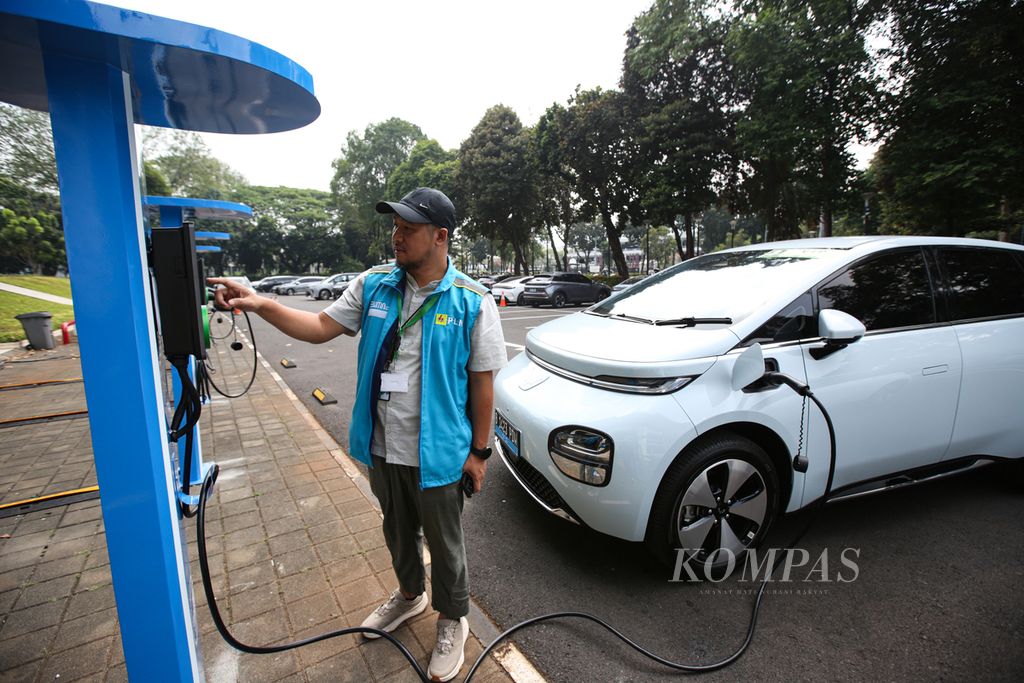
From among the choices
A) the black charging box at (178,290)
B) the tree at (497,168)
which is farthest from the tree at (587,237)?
the black charging box at (178,290)

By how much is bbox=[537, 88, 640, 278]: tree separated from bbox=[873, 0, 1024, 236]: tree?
997 centimetres

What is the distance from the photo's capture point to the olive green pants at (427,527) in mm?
1890

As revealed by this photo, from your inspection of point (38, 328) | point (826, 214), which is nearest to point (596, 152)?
point (826, 214)

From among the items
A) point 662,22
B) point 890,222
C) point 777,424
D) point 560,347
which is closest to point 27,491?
point 560,347

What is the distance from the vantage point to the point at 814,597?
2365mm

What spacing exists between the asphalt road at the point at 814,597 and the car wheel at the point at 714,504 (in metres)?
0.20

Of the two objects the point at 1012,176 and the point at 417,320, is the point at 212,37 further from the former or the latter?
the point at 1012,176

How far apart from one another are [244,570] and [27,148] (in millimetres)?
2055

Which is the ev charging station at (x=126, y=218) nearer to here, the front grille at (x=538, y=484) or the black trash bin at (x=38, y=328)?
the front grille at (x=538, y=484)

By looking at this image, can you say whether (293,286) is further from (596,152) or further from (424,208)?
(424,208)

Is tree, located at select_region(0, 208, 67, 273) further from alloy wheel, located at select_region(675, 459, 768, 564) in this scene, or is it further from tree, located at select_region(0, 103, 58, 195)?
alloy wheel, located at select_region(675, 459, 768, 564)

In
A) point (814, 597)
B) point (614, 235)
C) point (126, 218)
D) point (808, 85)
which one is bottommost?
point (814, 597)

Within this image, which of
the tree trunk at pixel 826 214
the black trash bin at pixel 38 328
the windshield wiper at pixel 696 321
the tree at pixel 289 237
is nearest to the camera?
the windshield wiper at pixel 696 321

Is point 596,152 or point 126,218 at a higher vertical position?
point 596,152
